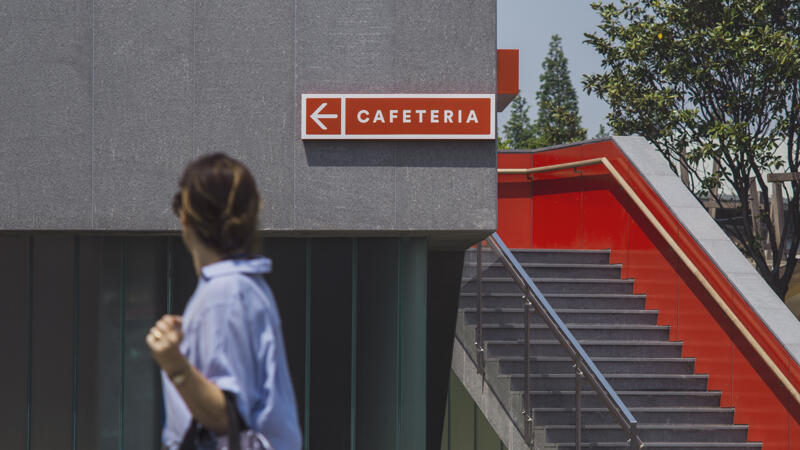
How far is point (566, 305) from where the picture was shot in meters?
11.3

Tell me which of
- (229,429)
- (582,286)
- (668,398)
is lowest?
(668,398)

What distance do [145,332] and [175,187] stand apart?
114 centimetres

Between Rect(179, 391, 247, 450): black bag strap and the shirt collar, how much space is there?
28 centimetres

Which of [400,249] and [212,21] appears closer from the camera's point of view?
[212,21]

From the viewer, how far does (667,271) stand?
36.4 feet

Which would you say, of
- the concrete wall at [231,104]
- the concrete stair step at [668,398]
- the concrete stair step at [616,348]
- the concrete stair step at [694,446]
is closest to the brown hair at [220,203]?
the concrete wall at [231,104]

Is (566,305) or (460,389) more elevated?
(566,305)

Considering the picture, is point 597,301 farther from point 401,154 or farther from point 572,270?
point 401,154

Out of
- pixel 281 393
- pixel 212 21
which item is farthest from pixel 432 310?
pixel 281 393

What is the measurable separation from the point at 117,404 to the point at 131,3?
9.50 feet

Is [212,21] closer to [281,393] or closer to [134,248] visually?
[134,248]

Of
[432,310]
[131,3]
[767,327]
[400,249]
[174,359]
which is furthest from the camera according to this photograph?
[432,310]

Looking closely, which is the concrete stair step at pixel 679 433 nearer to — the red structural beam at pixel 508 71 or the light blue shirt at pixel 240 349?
the red structural beam at pixel 508 71

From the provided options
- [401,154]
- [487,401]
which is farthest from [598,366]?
[401,154]
